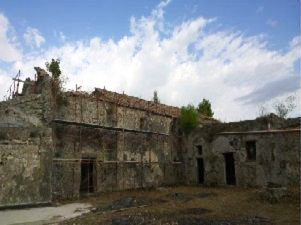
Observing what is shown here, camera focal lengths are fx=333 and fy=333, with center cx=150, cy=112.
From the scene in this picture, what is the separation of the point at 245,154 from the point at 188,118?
5.21 m

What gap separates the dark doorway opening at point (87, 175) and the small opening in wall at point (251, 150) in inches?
391

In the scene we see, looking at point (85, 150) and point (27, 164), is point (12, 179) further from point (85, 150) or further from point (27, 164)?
point (85, 150)

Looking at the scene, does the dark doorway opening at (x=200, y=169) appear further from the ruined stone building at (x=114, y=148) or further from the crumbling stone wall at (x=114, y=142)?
the crumbling stone wall at (x=114, y=142)

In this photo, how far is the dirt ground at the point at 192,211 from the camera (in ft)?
→ 34.8

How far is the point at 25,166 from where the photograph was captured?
14562 millimetres

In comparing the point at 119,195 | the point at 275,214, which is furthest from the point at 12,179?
the point at 275,214

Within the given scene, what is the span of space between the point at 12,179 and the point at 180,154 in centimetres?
1384

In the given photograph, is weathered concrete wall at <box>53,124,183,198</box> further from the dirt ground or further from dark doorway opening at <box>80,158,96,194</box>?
the dirt ground

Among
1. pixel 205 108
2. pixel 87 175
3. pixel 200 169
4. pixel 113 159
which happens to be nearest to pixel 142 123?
pixel 113 159

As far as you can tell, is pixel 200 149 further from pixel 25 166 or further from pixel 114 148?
pixel 25 166

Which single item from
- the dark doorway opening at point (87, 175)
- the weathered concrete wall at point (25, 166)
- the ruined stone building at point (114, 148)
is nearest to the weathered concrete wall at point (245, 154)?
the ruined stone building at point (114, 148)

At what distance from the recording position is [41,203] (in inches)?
583

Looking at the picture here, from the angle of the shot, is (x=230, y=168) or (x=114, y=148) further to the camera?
(x=230, y=168)

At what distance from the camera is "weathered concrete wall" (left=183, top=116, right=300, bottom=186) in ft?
63.9
